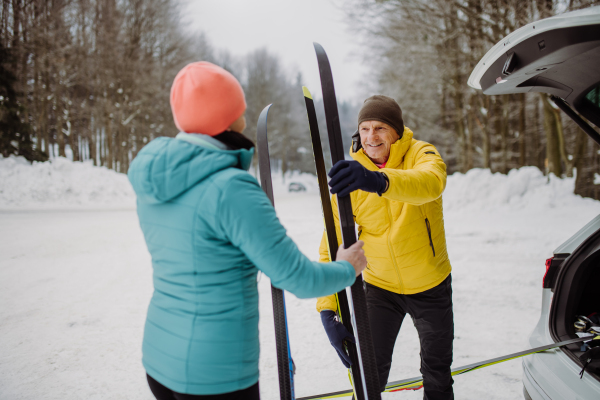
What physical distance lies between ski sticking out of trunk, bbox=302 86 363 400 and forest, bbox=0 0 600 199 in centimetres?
465

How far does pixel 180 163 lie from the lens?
3.16ft

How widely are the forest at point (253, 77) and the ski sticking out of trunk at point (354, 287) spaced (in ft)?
15.7

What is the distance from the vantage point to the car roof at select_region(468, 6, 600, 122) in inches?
50.2

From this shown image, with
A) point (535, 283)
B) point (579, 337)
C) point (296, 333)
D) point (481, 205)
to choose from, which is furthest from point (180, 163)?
point (481, 205)

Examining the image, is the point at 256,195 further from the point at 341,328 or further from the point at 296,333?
the point at 296,333

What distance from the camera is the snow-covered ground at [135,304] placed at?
8.42 ft

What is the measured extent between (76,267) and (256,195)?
17.0ft

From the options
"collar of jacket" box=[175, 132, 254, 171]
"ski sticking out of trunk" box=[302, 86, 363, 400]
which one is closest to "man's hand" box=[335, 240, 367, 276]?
"ski sticking out of trunk" box=[302, 86, 363, 400]

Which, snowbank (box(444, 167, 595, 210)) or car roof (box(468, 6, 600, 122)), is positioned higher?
car roof (box(468, 6, 600, 122))

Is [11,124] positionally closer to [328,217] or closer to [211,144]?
[328,217]

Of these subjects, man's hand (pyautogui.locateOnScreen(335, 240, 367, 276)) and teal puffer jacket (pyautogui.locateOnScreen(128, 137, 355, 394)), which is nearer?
teal puffer jacket (pyautogui.locateOnScreen(128, 137, 355, 394))

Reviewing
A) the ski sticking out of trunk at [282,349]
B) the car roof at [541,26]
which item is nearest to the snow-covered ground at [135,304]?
the ski sticking out of trunk at [282,349]

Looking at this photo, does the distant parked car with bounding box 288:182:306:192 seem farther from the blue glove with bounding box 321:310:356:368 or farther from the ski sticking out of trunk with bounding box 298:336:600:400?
the blue glove with bounding box 321:310:356:368

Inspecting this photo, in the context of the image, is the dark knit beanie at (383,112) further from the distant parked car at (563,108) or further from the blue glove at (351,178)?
the blue glove at (351,178)
